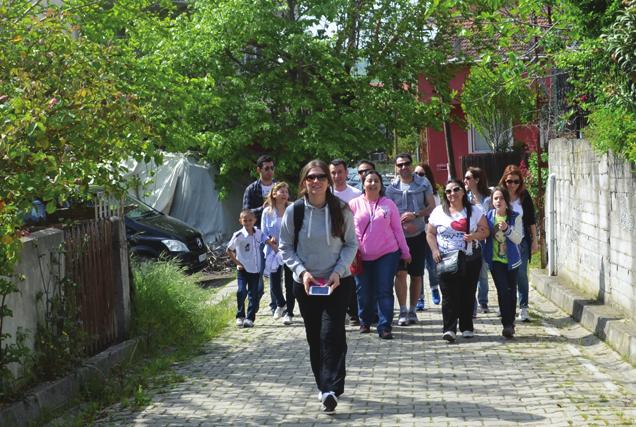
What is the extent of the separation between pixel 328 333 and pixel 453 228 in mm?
3815

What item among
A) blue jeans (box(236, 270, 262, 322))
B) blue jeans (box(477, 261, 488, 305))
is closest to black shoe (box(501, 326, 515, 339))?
blue jeans (box(477, 261, 488, 305))

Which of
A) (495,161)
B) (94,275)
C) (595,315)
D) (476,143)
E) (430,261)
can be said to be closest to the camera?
(94,275)

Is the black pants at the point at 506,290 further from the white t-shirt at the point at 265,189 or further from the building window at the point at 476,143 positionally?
the building window at the point at 476,143

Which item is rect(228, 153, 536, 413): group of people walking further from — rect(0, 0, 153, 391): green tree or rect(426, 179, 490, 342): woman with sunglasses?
rect(0, 0, 153, 391): green tree

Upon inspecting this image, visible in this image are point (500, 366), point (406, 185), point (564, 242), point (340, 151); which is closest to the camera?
point (500, 366)

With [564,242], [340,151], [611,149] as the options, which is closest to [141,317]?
[611,149]

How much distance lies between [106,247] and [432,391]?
13.0ft

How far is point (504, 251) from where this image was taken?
1231cm

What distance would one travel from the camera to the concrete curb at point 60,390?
25.7ft

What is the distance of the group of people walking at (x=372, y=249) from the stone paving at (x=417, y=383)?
14.5 inches

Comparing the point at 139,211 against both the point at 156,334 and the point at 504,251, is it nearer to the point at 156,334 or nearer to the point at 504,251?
the point at 156,334

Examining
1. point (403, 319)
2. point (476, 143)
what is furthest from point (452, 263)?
point (476, 143)

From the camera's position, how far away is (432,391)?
9047mm

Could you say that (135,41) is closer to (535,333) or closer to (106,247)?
(106,247)
